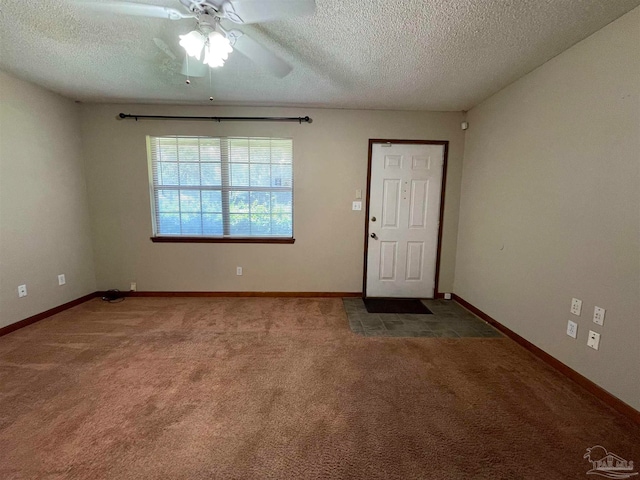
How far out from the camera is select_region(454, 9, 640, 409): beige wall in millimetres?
1533

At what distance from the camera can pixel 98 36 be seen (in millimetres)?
1777

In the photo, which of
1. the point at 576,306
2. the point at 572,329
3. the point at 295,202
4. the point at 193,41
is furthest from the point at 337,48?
the point at 572,329

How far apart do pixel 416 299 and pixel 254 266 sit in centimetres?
222

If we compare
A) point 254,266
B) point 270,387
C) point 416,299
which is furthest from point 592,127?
point 254,266

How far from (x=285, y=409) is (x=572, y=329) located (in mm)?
2123

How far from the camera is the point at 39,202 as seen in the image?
2.62 m

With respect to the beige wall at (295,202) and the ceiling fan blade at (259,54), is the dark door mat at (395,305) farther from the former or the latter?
the ceiling fan blade at (259,54)

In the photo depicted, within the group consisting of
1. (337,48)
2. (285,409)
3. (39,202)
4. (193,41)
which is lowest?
(285,409)

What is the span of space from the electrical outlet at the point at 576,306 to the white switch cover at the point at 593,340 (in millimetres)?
143

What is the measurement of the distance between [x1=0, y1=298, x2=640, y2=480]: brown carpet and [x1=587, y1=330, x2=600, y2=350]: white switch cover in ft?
1.06

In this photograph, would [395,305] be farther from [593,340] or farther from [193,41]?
[193,41]

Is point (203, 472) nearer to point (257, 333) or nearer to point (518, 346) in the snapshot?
point (257, 333)

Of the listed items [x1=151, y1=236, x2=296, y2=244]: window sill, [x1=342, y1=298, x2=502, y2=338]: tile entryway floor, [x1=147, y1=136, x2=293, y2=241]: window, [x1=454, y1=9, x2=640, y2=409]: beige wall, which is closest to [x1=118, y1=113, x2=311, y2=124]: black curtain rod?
[x1=147, y1=136, x2=293, y2=241]: window

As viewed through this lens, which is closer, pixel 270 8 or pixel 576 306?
pixel 270 8
